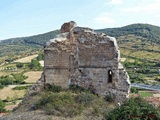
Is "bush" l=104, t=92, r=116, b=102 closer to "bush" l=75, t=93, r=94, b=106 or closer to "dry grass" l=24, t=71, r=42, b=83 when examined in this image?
"bush" l=75, t=93, r=94, b=106

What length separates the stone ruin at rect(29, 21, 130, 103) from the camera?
13266mm

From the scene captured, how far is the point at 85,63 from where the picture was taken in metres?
13.9

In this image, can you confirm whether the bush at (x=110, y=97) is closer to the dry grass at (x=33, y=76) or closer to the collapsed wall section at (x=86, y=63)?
the collapsed wall section at (x=86, y=63)

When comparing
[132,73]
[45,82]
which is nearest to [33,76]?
[132,73]

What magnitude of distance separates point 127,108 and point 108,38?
5.01 m

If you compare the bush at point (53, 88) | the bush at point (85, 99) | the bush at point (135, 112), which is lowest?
the bush at point (85, 99)

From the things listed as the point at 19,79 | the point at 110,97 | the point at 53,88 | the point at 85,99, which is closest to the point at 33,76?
the point at 19,79

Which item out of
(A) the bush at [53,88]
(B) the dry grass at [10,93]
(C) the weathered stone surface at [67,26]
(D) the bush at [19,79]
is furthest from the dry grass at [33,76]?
(A) the bush at [53,88]

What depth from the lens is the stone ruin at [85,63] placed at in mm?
13266

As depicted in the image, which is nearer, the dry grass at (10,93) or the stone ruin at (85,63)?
the stone ruin at (85,63)

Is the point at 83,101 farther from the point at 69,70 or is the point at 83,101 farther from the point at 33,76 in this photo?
the point at 33,76

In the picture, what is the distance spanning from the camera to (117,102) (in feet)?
42.9

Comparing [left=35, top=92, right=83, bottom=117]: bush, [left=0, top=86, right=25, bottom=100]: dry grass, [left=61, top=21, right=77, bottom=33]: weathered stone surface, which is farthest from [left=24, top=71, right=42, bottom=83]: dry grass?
[left=35, top=92, right=83, bottom=117]: bush

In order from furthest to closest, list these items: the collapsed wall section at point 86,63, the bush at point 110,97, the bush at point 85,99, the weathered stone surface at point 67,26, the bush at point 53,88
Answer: the weathered stone surface at point 67,26
the bush at point 53,88
the collapsed wall section at point 86,63
the bush at point 110,97
the bush at point 85,99
